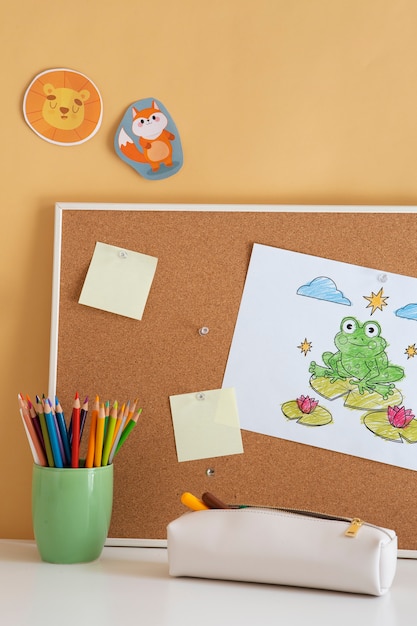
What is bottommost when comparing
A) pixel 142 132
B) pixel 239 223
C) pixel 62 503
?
pixel 62 503

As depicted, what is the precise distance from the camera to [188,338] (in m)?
1.06

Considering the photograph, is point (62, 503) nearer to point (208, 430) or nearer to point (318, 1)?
point (208, 430)

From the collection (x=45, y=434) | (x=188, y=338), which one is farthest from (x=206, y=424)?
(x=45, y=434)

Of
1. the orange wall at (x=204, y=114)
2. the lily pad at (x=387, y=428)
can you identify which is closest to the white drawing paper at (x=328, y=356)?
the lily pad at (x=387, y=428)

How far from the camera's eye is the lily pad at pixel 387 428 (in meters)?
1.02

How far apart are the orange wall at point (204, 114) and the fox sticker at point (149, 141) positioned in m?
0.01

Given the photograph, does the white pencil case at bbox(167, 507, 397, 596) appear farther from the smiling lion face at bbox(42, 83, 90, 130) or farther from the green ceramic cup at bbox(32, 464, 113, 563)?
the smiling lion face at bbox(42, 83, 90, 130)

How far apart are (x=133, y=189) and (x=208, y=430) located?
372 mm

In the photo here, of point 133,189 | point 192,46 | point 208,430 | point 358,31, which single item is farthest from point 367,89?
point 208,430

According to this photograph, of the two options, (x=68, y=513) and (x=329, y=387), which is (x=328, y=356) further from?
(x=68, y=513)

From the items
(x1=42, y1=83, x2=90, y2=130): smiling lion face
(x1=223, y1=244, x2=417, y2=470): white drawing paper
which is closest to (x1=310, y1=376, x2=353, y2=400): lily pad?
(x1=223, y1=244, x2=417, y2=470): white drawing paper

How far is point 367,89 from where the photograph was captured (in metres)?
1.08

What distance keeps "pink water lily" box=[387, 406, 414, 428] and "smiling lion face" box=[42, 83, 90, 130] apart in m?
0.62

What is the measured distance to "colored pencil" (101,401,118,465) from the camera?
3.10 feet
